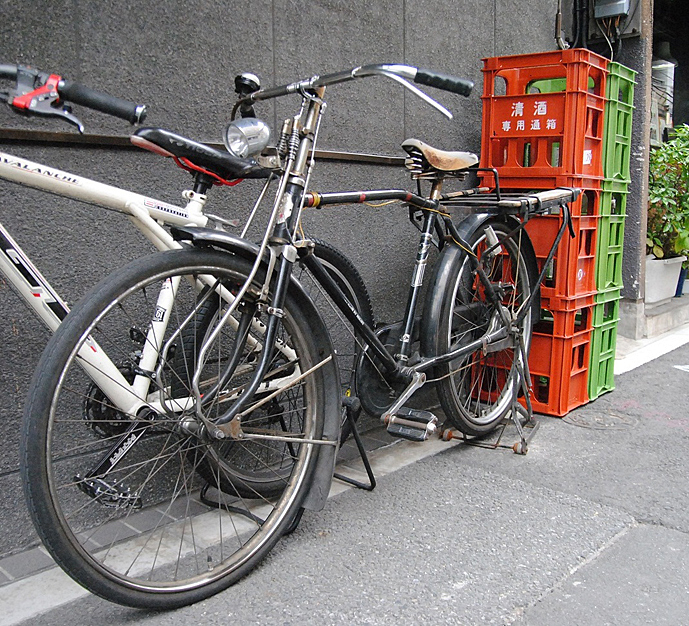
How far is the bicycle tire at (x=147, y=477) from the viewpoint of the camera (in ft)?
6.64

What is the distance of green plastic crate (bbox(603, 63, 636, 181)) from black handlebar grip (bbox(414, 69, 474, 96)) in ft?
7.48

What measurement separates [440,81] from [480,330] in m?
1.88

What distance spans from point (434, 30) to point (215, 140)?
1.84m

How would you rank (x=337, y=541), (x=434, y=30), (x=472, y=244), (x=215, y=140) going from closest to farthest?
(x=337, y=541) → (x=215, y=140) → (x=472, y=244) → (x=434, y=30)

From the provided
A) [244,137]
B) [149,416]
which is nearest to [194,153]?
[244,137]

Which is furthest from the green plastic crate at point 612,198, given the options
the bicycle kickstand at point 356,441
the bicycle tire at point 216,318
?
the bicycle kickstand at point 356,441

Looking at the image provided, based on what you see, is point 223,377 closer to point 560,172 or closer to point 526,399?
point 526,399

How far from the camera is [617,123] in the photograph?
175 inches

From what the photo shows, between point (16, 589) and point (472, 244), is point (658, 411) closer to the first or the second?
point (472, 244)

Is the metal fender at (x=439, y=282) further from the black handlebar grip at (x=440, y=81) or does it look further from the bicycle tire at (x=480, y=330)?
the black handlebar grip at (x=440, y=81)

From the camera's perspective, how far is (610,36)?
243 inches

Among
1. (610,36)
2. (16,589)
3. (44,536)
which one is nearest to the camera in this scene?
(44,536)

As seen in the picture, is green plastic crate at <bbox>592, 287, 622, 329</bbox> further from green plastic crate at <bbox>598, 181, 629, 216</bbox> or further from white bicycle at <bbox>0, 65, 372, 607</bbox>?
white bicycle at <bbox>0, 65, 372, 607</bbox>

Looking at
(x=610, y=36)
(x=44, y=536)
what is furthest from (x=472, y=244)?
(x=610, y=36)
